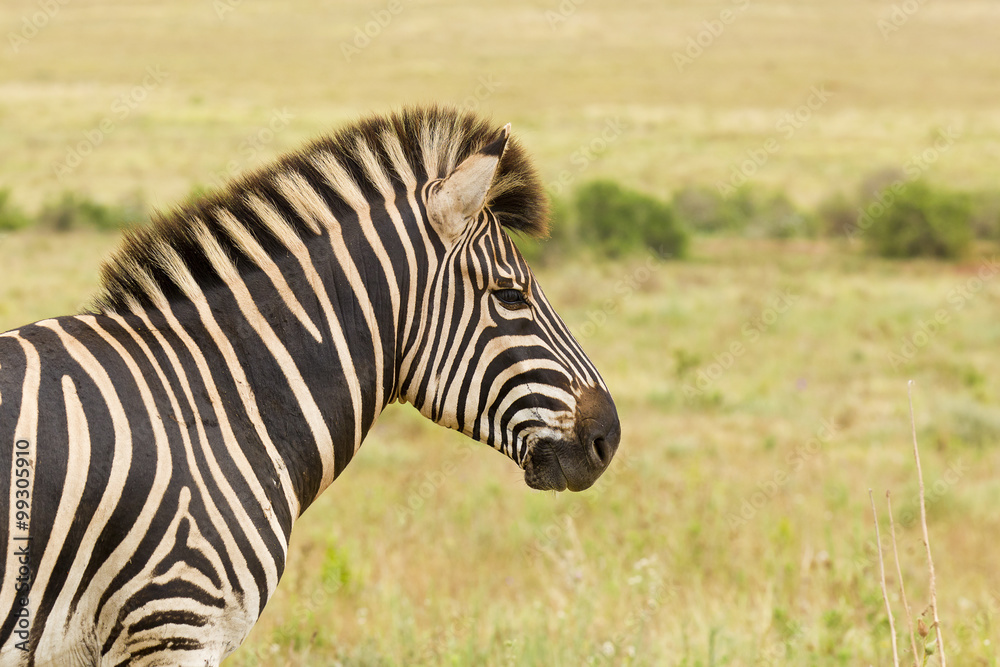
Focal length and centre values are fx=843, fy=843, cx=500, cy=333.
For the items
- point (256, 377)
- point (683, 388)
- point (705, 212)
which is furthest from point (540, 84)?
point (256, 377)

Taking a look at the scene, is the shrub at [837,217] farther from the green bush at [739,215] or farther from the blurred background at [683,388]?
the green bush at [739,215]

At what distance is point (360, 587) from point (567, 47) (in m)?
84.0

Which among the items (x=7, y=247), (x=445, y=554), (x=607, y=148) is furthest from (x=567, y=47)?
(x=445, y=554)

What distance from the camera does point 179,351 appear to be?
259 centimetres

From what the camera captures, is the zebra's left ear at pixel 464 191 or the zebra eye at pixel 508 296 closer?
the zebra's left ear at pixel 464 191

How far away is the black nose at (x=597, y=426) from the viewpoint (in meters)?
2.81

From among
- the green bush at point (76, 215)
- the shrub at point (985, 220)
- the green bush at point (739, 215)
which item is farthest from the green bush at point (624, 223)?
the green bush at point (76, 215)

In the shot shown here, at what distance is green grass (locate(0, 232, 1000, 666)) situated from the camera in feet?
14.5

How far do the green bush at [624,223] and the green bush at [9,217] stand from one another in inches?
586

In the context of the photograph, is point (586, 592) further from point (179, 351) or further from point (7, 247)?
point (7, 247)

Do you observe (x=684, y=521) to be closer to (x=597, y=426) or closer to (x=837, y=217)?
(x=597, y=426)

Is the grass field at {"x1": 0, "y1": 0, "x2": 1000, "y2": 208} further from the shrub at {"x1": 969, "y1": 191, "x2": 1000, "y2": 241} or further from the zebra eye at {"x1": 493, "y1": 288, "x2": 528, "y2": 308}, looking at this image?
the zebra eye at {"x1": 493, "y1": 288, "x2": 528, "y2": 308}

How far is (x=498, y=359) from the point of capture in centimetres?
282

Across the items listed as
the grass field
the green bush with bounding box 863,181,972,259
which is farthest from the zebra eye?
the green bush with bounding box 863,181,972,259
